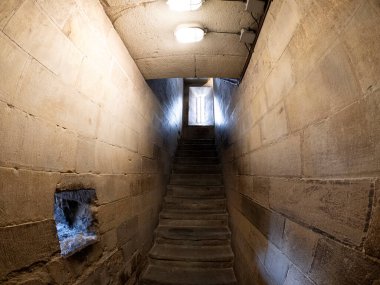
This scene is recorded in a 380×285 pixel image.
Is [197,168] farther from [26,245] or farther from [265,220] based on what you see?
[26,245]

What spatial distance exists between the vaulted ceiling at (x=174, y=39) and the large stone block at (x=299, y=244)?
5.81 feet

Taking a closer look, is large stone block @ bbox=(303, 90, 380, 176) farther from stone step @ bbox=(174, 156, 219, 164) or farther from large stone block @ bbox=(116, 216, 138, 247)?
stone step @ bbox=(174, 156, 219, 164)

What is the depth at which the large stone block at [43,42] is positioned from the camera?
1122mm

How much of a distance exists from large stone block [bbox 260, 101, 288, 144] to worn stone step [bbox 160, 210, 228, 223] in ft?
8.87

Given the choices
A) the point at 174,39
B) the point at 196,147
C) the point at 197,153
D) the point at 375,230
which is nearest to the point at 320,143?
the point at 375,230

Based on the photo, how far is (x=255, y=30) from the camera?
2150 millimetres

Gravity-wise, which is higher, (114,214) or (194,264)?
(114,214)

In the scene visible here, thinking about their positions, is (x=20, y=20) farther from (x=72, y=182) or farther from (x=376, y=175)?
(x=376, y=175)

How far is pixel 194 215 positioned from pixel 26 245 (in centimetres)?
361

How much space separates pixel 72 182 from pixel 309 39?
71.1 inches

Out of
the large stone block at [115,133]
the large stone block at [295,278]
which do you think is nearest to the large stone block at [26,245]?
the large stone block at [115,133]

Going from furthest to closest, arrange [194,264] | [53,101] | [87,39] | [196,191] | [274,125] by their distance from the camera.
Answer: [196,191]
[194,264]
[274,125]
[87,39]
[53,101]

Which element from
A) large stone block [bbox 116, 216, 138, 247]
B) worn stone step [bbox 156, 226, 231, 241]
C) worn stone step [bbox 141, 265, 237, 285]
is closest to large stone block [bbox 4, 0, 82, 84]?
large stone block [bbox 116, 216, 138, 247]

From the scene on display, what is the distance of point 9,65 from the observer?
3.54ft
